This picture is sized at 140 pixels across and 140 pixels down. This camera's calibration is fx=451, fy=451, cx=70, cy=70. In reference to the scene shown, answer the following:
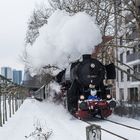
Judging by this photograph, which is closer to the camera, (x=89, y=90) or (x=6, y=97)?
(x=89, y=90)

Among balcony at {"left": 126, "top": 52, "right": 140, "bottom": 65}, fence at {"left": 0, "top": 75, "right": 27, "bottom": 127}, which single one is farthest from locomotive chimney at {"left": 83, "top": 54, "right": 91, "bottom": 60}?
balcony at {"left": 126, "top": 52, "right": 140, "bottom": 65}

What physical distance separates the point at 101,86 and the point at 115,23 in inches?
515

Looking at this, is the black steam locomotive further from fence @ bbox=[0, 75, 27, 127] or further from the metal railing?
the metal railing

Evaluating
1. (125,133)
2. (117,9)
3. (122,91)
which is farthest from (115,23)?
(122,91)

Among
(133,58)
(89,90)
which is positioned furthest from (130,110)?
(133,58)

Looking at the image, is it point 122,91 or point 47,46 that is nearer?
point 47,46

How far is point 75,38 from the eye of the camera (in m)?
23.4

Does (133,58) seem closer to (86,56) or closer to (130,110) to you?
(130,110)

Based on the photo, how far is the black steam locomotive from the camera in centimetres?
2188

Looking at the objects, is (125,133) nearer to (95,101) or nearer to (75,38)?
(95,101)

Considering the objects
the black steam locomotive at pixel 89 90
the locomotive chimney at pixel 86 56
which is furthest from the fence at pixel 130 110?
the locomotive chimney at pixel 86 56

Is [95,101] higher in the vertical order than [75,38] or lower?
lower

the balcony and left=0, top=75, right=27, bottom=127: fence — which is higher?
the balcony

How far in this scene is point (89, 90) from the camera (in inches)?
876
